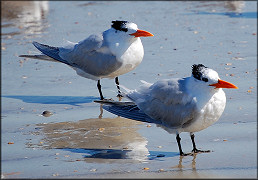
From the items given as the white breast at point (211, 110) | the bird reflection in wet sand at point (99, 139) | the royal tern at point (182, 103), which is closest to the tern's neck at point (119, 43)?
the bird reflection in wet sand at point (99, 139)

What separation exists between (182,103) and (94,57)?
82.8 inches

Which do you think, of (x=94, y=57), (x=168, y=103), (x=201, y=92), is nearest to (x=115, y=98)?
(x=94, y=57)

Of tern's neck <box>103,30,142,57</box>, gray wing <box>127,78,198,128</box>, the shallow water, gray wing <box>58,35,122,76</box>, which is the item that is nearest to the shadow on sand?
the shallow water

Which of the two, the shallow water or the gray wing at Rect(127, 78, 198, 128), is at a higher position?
the gray wing at Rect(127, 78, 198, 128)

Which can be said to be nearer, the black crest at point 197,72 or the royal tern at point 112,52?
the black crest at point 197,72

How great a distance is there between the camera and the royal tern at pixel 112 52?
6.44 m

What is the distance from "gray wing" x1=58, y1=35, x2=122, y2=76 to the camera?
6500 millimetres

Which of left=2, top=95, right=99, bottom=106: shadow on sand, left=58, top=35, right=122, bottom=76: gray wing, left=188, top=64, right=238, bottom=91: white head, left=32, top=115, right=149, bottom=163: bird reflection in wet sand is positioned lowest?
left=2, top=95, right=99, bottom=106: shadow on sand

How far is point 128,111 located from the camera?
510cm

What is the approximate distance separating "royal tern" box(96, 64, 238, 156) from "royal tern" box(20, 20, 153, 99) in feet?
4.37

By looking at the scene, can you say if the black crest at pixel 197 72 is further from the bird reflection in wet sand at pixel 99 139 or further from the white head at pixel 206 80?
the bird reflection in wet sand at pixel 99 139

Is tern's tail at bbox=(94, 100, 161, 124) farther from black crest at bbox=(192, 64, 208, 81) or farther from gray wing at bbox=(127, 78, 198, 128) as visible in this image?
black crest at bbox=(192, 64, 208, 81)

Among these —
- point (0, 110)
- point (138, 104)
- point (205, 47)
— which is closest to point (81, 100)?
point (0, 110)

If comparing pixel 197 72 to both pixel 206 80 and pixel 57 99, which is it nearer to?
pixel 206 80
